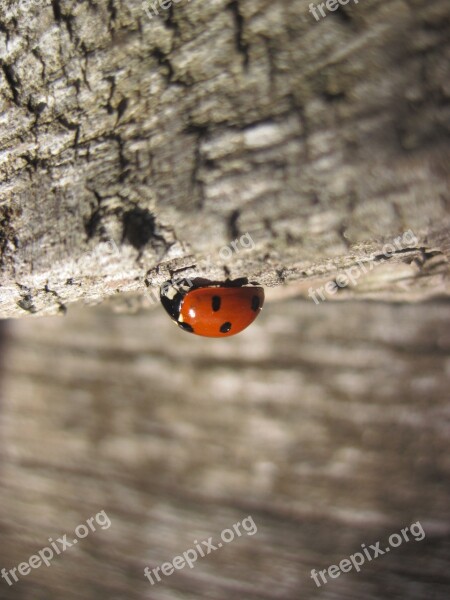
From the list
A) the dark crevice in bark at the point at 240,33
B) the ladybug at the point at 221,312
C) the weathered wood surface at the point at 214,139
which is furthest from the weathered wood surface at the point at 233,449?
the dark crevice in bark at the point at 240,33

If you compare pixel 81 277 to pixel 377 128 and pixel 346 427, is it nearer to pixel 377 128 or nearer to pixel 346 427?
pixel 377 128

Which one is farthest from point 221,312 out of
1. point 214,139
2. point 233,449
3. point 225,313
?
point 214,139

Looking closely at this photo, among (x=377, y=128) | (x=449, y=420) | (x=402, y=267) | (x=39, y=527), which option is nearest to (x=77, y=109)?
(x=377, y=128)

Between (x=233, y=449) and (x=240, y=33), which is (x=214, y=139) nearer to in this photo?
(x=240, y=33)

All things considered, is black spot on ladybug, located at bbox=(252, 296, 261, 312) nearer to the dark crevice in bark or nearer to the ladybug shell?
the ladybug shell

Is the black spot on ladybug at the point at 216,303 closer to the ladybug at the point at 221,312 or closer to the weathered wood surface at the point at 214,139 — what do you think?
the ladybug at the point at 221,312

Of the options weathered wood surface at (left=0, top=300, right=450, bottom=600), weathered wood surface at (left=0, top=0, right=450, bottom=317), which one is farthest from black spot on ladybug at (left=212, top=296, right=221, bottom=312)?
weathered wood surface at (left=0, top=0, right=450, bottom=317)
